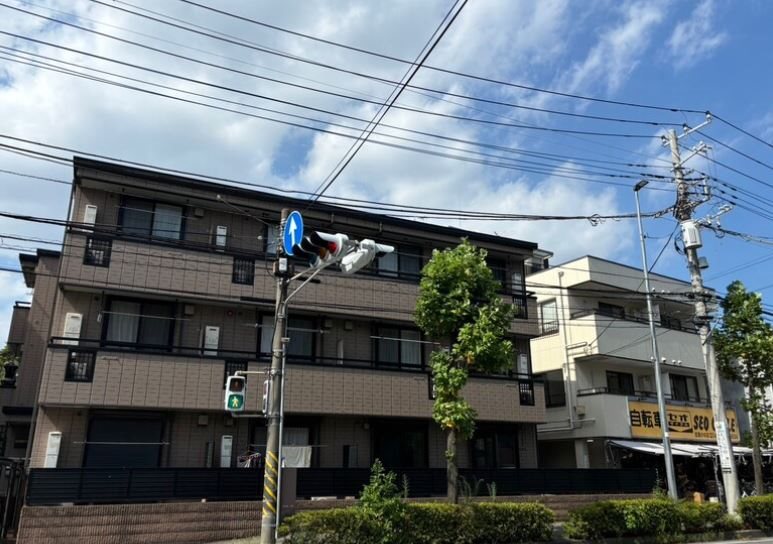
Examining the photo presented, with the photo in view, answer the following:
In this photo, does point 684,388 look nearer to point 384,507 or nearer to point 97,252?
point 384,507

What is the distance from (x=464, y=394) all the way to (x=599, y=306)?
11.8 metres

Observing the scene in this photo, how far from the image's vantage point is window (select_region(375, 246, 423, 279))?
78.7 ft

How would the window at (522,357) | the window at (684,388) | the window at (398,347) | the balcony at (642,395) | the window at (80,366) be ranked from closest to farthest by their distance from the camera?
the window at (80,366), the window at (398,347), the window at (522,357), the balcony at (642,395), the window at (684,388)

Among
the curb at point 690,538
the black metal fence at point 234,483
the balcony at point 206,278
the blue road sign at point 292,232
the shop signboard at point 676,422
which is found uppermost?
the balcony at point 206,278

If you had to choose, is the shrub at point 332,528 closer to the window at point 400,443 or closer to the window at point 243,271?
the window at point 400,443

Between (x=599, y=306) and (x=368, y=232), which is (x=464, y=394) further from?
(x=599, y=306)

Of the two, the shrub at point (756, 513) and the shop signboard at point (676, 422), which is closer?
the shrub at point (756, 513)

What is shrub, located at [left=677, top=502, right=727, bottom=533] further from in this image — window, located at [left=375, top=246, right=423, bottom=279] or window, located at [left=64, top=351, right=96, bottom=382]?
window, located at [left=64, top=351, right=96, bottom=382]

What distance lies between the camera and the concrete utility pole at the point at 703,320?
64.9ft

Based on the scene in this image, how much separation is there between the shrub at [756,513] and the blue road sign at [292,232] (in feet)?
54.8

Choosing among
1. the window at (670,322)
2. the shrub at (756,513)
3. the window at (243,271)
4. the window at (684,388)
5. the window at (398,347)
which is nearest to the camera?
the shrub at (756,513)

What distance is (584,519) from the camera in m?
16.8

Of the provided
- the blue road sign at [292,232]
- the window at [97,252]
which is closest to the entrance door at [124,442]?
the window at [97,252]

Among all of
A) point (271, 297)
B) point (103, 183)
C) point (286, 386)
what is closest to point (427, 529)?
point (286, 386)
